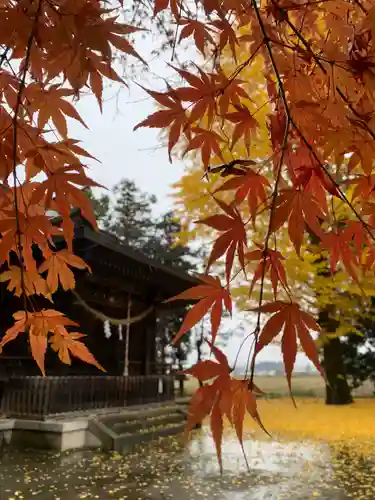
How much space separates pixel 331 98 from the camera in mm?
1571

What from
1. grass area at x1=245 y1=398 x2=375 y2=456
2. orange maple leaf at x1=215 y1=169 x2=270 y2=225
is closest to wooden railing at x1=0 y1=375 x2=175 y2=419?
grass area at x1=245 y1=398 x2=375 y2=456

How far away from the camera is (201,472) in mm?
6828

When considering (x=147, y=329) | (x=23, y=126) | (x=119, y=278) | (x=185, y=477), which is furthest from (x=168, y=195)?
(x=23, y=126)

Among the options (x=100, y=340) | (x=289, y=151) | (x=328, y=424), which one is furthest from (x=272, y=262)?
(x=328, y=424)

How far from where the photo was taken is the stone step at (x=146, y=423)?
9.42m

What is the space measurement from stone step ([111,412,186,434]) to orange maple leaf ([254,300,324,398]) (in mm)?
8995

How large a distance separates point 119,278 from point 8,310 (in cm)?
289

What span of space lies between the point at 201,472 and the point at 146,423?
367cm

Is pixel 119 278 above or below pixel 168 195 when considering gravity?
below

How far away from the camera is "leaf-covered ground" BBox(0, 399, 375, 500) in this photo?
18.7ft

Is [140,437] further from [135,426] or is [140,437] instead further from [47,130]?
[47,130]

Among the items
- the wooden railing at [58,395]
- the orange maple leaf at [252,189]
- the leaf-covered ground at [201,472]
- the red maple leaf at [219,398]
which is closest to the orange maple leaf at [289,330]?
the red maple leaf at [219,398]

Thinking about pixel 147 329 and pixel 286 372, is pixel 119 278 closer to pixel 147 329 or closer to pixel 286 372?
pixel 147 329

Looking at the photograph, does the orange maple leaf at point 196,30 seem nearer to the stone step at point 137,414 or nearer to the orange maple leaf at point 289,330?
the orange maple leaf at point 289,330
